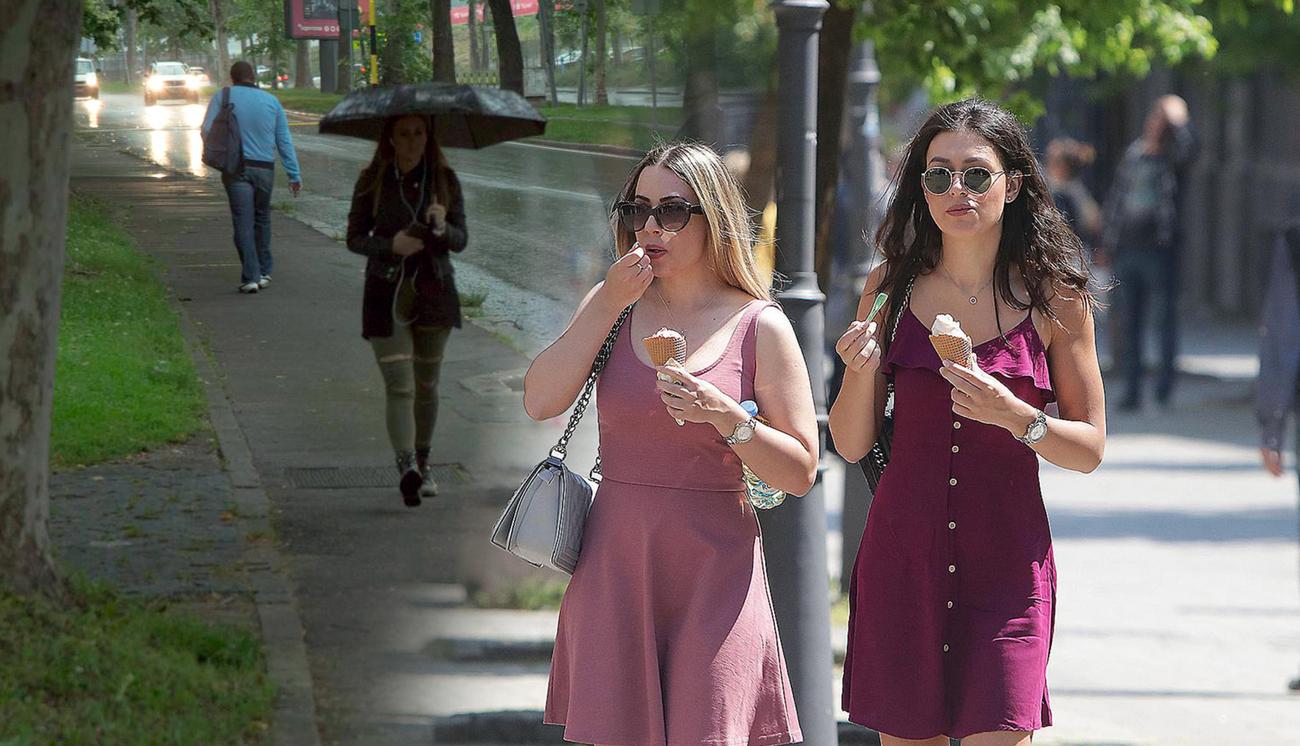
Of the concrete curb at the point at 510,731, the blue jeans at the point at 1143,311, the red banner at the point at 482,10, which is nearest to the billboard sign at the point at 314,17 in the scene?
the red banner at the point at 482,10

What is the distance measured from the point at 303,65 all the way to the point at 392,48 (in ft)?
0.96

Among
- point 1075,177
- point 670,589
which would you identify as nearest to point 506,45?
point 670,589

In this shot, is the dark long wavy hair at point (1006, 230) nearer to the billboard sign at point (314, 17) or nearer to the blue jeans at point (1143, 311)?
the billboard sign at point (314, 17)

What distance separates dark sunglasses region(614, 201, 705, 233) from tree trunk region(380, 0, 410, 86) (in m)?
2.74

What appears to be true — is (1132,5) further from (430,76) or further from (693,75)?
(430,76)

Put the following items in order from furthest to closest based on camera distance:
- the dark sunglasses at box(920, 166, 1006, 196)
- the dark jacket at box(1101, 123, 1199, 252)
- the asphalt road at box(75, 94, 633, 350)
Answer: the dark jacket at box(1101, 123, 1199, 252), the asphalt road at box(75, 94, 633, 350), the dark sunglasses at box(920, 166, 1006, 196)

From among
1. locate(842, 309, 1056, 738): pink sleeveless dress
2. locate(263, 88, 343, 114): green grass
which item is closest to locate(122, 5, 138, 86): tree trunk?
locate(263, 88, 343, 114): green grass

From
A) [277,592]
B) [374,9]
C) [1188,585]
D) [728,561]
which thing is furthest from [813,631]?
[1188,585]

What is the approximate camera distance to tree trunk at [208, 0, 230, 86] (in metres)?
5.62

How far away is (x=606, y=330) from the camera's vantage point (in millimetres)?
3123

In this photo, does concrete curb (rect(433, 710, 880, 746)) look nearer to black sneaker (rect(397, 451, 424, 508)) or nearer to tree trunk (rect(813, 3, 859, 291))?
black sneaker (rect(397, 451, 424, 508))

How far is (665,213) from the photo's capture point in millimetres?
3129

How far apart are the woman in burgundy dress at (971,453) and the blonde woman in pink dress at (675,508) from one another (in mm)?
167

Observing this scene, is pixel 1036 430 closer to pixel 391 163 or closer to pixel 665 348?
pixel 665 348
